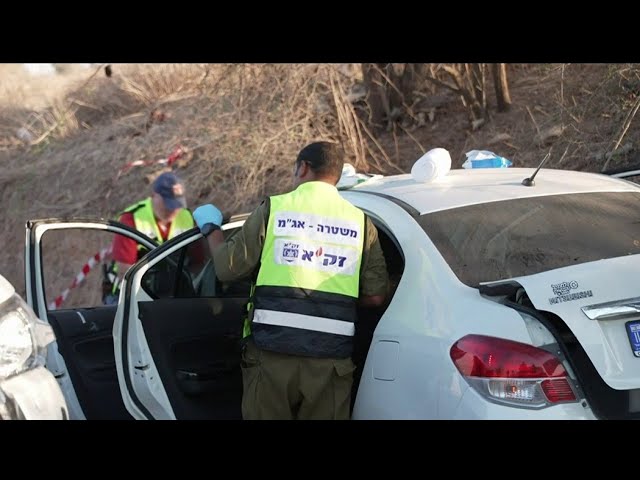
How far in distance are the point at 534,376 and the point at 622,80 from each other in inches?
216

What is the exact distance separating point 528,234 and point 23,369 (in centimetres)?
197

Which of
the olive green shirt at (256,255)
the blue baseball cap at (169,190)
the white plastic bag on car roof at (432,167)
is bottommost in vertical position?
the olive green shirt at (256,255)

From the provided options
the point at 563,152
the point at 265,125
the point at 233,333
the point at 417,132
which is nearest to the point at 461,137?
the point at 417,132

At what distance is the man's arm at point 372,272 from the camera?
351 cm

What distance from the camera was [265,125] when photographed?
9711 mm

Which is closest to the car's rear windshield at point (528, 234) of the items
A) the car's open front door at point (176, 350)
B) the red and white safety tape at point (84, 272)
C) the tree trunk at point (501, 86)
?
the car's open front door at point (176, 350)

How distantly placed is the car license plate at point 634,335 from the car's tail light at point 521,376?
256 millimetres

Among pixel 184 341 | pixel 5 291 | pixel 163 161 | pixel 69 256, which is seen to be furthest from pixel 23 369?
pixel 69 256

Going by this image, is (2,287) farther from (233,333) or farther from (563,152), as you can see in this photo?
(563,152)

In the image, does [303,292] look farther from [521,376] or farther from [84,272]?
[84,272]

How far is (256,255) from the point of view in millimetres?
3457

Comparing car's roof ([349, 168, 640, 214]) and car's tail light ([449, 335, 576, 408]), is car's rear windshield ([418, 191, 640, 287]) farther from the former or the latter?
car's tail light ([449, 335, 576, 408])

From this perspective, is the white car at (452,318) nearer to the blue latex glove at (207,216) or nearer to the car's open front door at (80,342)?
the car's open front door at (80,342)

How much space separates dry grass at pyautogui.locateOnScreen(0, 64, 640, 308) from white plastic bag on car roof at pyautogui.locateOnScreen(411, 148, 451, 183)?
388 centimetres
